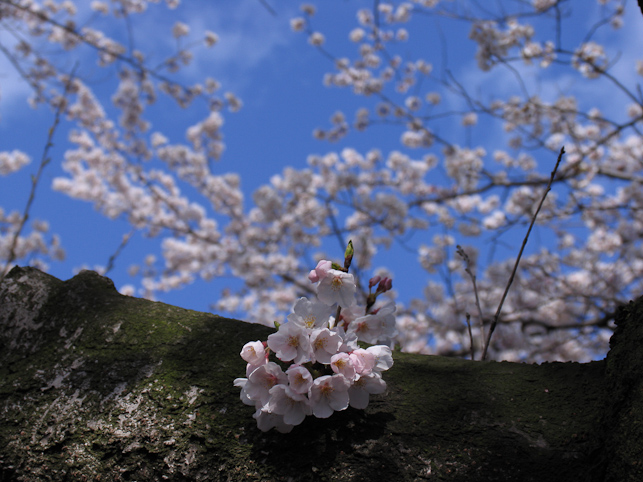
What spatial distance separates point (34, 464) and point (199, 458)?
351 millimetres

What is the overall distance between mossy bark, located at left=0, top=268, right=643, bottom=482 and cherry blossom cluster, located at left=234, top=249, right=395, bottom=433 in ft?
0.20

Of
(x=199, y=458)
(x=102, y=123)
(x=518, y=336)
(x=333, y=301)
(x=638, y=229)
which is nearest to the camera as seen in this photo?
(x=199, y=458)

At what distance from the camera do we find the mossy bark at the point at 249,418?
0.82 m

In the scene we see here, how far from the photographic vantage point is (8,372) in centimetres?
104

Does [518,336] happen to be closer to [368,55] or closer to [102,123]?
[368,55]

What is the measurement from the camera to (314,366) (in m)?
0.95

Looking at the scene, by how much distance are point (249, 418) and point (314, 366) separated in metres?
0.17

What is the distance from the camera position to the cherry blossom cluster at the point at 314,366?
0.86 metres

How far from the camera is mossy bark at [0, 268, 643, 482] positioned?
32.3 inches

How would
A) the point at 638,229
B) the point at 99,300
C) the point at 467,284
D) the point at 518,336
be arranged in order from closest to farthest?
the point at 99,300 → the point at 518,336 → the point at 638,229 → the point at 467,284

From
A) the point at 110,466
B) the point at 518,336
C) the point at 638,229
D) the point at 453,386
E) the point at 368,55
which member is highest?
the point at 368,55

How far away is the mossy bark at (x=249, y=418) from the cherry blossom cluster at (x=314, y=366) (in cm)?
6

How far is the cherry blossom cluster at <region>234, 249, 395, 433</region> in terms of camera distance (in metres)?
0.86

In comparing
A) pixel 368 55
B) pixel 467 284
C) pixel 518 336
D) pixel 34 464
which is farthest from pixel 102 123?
pixel 34 464
